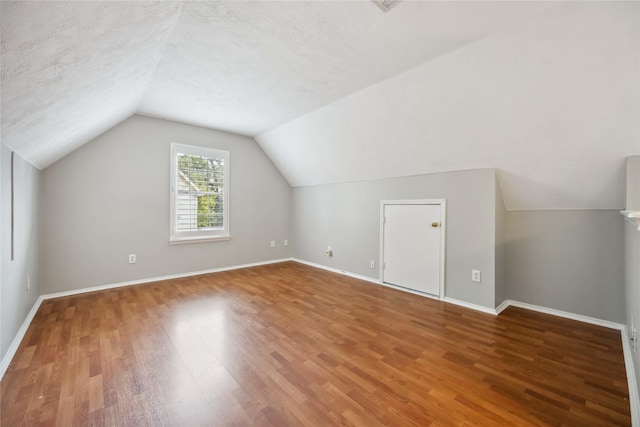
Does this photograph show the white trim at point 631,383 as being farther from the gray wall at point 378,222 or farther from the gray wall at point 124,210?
the gray wall at point 124,210

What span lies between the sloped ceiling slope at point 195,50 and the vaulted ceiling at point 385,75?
0.04 ft

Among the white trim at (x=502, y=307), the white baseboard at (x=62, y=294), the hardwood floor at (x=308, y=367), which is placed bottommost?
the hardwood floor at (x=308, y=367)

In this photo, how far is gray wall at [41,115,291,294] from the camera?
10.8 ft

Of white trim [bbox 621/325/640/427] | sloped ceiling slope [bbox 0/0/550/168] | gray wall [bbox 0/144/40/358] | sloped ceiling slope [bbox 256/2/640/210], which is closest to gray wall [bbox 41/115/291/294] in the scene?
gray wall [bbox 0/144/40/358]

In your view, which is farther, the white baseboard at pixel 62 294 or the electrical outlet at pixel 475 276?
the electrical outlet at pixel 475 276

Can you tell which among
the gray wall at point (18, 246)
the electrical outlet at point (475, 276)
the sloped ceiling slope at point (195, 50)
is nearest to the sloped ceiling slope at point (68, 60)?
the sloped ceiling slope at point (195, 50)

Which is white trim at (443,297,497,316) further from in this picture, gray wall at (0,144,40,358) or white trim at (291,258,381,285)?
gray wall at (0,144,40,358)

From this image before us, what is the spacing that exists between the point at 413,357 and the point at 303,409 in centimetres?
97

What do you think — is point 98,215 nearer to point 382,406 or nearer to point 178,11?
point 178,11

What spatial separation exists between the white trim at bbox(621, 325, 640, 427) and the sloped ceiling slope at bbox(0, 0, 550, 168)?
2.43m

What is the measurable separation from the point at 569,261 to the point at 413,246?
5.23 ft

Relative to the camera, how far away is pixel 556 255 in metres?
2.84

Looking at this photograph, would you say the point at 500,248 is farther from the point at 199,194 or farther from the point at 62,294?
the point at 62,294

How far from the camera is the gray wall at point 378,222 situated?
2.92 meters
